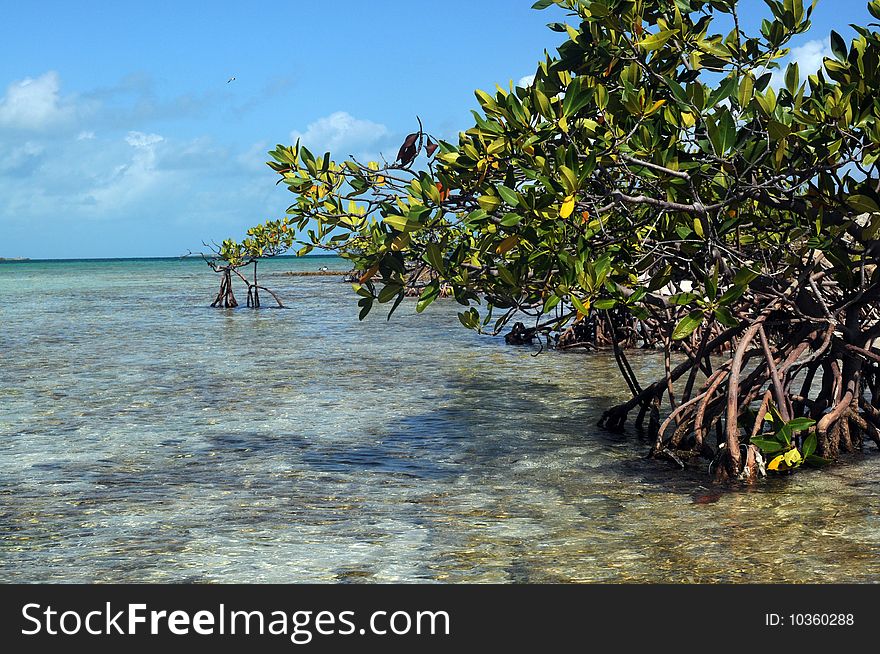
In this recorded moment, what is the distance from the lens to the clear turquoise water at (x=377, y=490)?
223 inches

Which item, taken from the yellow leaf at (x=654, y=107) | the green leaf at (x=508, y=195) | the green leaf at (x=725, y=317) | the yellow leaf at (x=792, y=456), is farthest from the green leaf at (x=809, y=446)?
the green leaf at (x=508, y=195)

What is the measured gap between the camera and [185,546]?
19.9 feet

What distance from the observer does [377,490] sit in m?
7.46

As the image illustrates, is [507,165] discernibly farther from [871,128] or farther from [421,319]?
[421,319]

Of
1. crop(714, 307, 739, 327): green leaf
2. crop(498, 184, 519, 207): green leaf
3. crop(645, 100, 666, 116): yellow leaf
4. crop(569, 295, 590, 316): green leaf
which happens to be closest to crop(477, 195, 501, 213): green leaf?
crop(498, 184, 519, 207): green leaf

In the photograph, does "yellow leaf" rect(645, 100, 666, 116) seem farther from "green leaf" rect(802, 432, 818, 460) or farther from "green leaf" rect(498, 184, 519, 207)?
"green leaf" rect(802, 432, 818, 460)

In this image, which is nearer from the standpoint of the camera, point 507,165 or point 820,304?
point 507,165

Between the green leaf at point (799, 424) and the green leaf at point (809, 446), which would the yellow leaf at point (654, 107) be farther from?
the green leaf at point (809, 446)

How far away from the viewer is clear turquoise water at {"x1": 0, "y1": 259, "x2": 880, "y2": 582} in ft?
18.6

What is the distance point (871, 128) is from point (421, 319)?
20.0m

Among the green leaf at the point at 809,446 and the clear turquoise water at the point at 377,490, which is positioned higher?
the green leaf at the point at 809,446

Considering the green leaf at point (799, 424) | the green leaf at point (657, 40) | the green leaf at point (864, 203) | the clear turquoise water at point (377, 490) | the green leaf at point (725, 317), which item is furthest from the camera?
the green leaf at point (799, 424)

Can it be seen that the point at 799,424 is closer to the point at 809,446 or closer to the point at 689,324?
the point at 809,446

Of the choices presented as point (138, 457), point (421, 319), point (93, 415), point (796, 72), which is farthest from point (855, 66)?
point (421, 319)
